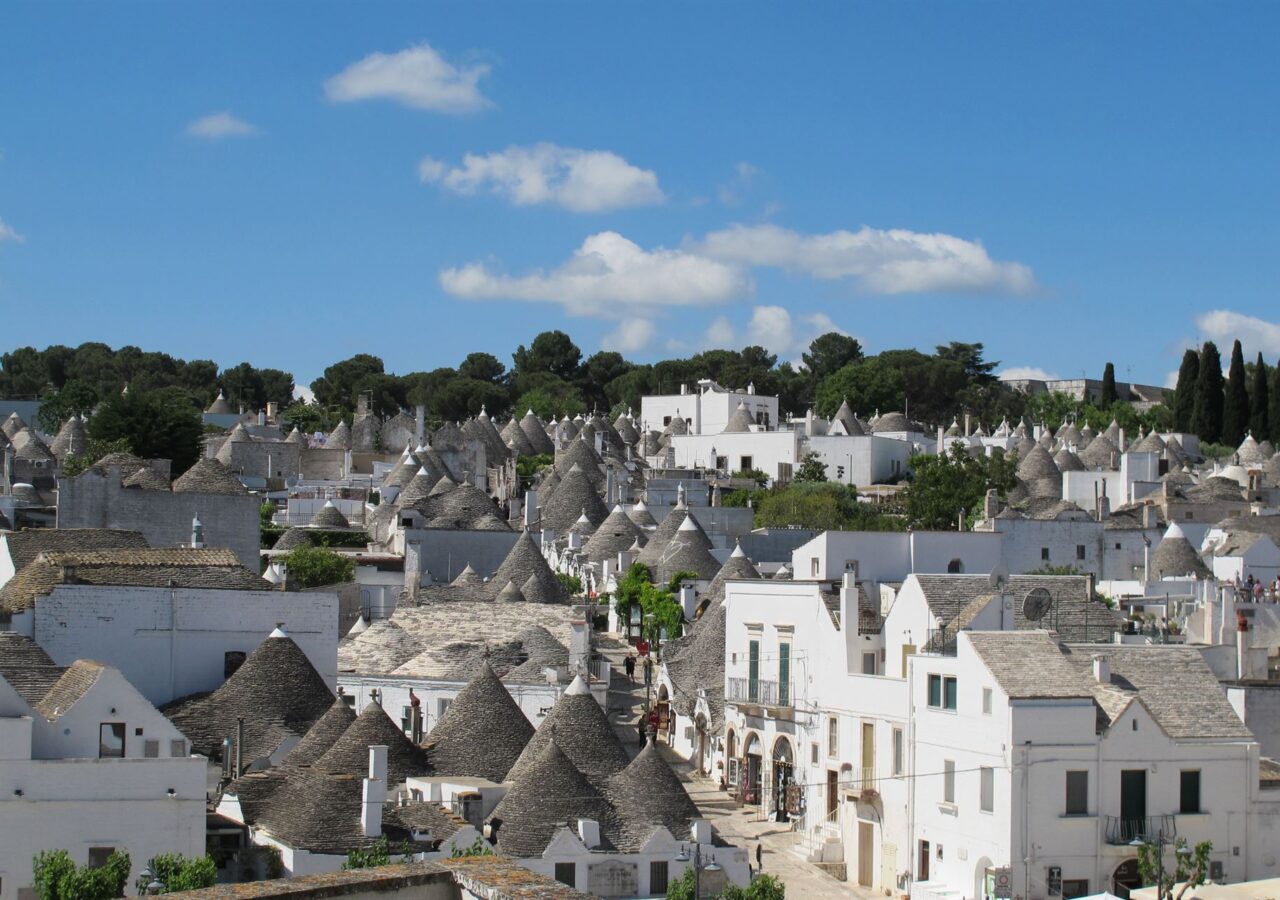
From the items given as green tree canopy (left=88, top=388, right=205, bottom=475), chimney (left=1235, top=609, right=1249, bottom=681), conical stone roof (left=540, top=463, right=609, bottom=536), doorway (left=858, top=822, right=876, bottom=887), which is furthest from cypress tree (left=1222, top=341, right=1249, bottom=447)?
doorway (left=858, top=822, right=876, bottom=887)

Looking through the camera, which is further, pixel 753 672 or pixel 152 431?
pixel 152 431

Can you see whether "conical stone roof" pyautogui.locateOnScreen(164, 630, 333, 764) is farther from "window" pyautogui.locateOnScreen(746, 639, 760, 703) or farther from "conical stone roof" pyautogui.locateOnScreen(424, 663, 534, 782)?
"window" pyautogui.locateOnScreen(746, 639, 760, 703)

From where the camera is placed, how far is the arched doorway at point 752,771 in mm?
37250

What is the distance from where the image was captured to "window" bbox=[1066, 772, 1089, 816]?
2803 centimetres

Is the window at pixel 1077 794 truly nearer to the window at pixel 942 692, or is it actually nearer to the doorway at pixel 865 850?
the window at pixel 942 692

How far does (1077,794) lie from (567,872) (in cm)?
774

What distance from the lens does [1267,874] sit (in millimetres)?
28922

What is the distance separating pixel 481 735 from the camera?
104 feet

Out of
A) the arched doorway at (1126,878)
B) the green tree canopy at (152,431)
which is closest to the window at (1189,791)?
the arched doorway at (1126,878)

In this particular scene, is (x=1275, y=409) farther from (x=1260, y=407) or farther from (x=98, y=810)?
(x=98, y=810)

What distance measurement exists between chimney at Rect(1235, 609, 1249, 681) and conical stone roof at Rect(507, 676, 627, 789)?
11945 mm

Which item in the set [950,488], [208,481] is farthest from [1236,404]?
[208,481]

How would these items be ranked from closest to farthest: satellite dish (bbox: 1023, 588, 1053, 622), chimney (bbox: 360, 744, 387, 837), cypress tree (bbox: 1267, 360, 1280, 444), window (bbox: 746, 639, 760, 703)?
chimney (bbox: 360, 744, 387, 837), satellite dish (bbox: 1023, 588, 1053, 622), window (bbox: 746, 639, 760, 703), cypress tree (bbox: 1267, 360, 1280, 444)

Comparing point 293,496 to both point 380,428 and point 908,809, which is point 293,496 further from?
point 908,809
